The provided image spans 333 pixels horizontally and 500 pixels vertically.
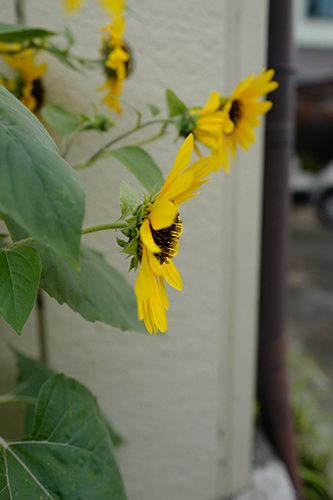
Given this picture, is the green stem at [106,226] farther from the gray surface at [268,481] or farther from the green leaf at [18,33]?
the gray surface at [268,481]

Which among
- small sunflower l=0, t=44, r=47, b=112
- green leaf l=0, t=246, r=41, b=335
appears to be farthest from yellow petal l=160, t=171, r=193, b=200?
small sunflower l=0, t=44, r=47, b=112

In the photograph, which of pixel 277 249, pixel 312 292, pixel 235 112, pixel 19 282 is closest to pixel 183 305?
pixel 277 249

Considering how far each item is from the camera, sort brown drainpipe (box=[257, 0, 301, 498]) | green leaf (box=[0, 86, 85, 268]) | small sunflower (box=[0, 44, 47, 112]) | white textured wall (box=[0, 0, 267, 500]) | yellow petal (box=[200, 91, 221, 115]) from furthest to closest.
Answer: brown drainpipe (box=[257, 0, 301, 498])
white textured wall (box=[0, 0, 267, 500])
small sunflower (box=[0, 44, 47, 112])
yellow petal (box=[200, 91, 221, 115])
green leaf (box=[0, 86, 85, 268])

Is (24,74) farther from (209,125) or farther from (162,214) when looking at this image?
(162,214)

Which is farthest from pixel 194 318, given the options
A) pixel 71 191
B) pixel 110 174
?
pixel 71 191

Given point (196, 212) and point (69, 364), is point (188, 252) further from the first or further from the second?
point (69, 364)

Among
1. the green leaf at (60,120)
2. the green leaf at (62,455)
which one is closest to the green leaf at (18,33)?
the green leaf at (60,120)

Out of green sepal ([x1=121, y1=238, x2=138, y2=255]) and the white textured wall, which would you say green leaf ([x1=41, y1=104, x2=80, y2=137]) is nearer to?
the white textured wall
